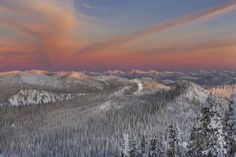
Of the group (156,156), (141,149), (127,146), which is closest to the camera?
(127,146)

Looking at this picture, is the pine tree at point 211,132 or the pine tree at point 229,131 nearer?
the pine tree at point 211,132

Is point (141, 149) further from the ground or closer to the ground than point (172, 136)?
closer to the ground

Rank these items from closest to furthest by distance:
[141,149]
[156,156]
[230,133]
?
[230,133] → [156,156] → [141,149]

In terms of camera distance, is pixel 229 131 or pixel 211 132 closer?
pixel 211 132

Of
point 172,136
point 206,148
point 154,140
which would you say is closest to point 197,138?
point 206,148

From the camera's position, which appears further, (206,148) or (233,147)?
(233,147)

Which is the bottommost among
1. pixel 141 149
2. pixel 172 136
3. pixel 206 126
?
pixel 141 149

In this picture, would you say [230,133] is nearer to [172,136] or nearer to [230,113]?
[230,113]

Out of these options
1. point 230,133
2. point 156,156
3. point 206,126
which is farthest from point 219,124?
point 156,156

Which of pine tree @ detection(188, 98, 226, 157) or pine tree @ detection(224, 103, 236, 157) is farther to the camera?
pine tree @ detection(224, 103, 236, 157)

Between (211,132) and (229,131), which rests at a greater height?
(211,132)
